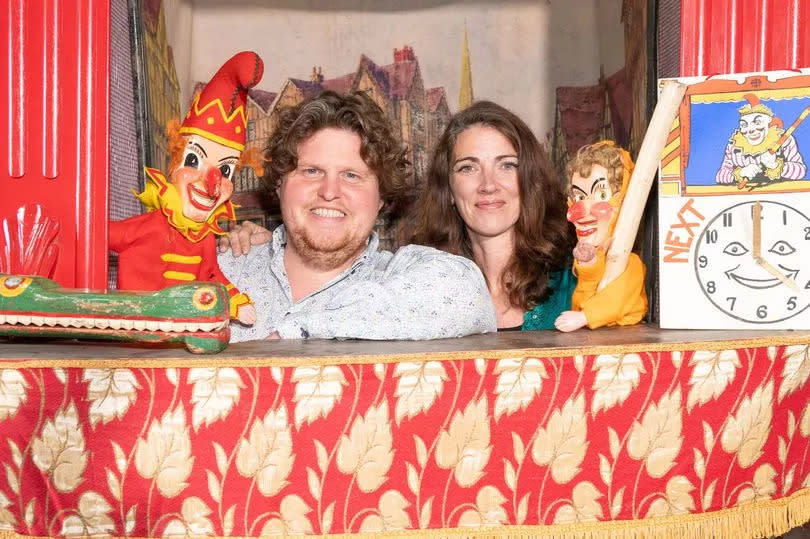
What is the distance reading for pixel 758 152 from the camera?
1770 millimetres

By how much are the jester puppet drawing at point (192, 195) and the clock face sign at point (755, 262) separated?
3.44ft

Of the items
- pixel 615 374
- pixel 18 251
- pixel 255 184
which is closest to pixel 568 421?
pixel 615 374

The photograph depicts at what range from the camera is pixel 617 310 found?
6.41ft

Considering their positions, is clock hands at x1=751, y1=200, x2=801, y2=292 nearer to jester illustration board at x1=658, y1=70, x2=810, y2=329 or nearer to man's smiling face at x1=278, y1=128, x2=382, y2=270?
jester illustration board at x1=658, y1=70, x2=810, y2=329

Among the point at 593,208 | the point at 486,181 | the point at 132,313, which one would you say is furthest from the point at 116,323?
the point at 486,181

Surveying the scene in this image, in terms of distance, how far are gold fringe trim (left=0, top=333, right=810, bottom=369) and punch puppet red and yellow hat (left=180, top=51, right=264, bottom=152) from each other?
54 centimetres

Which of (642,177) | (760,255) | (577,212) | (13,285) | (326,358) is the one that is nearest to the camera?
(326,358)

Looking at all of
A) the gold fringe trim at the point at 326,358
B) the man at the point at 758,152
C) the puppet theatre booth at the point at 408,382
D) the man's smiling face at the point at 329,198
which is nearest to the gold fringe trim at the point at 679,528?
the puppet theatre booth at the point at 408,382

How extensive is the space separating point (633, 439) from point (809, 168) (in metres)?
0.77

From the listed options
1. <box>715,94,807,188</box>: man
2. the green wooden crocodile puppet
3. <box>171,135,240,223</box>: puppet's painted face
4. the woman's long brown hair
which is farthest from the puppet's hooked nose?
<box>715,94,807,188</box>: man

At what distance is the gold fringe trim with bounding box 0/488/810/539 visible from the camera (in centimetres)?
139

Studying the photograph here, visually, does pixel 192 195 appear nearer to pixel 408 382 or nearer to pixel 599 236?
pixel 408 382

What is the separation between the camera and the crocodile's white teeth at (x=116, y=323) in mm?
A: 1443

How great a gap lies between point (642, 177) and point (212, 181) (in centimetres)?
99
